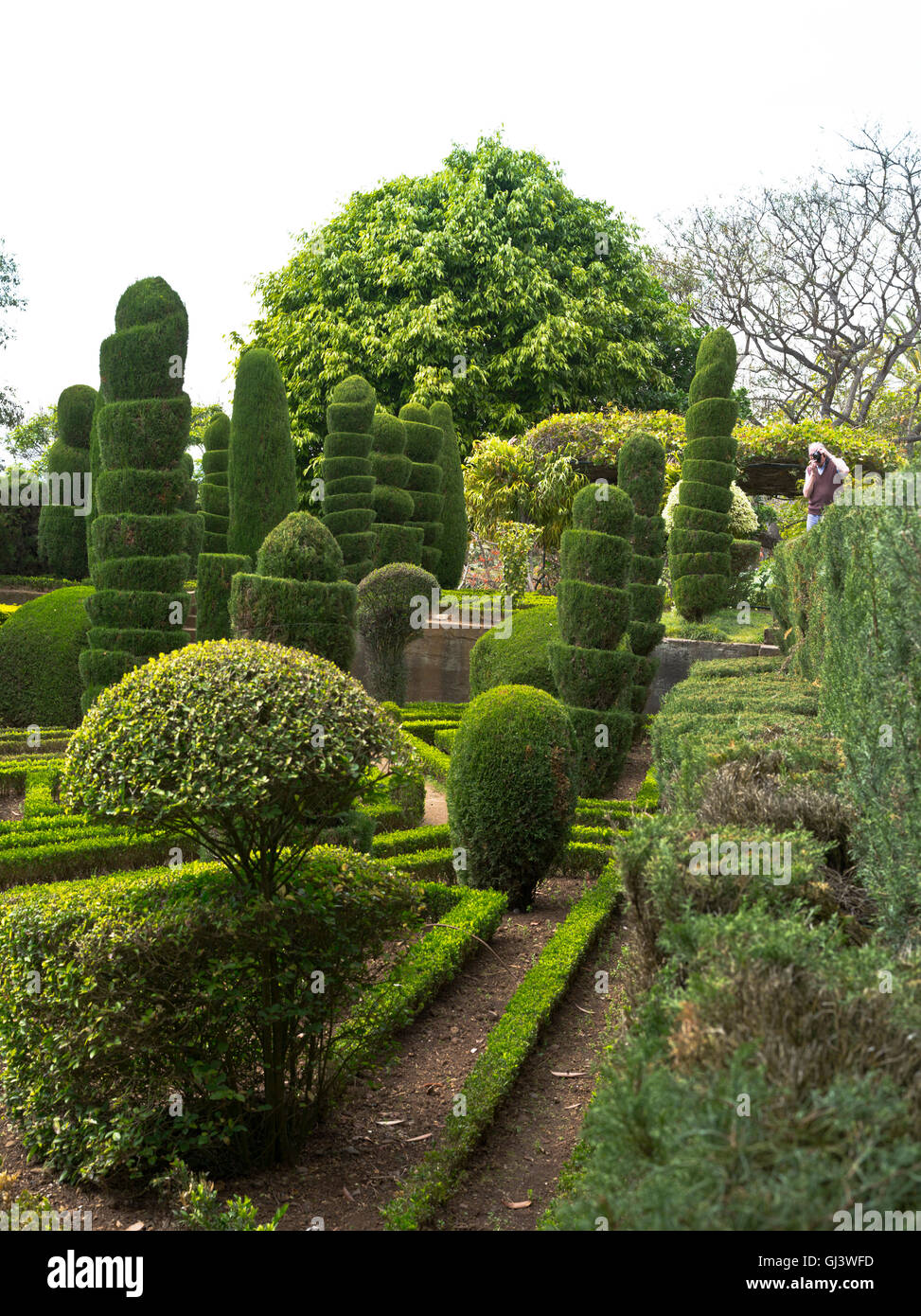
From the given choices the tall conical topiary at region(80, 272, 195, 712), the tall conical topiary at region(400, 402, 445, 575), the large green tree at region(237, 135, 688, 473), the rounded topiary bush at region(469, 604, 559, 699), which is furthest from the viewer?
the large green tree at region(237, 135, 688, 473)

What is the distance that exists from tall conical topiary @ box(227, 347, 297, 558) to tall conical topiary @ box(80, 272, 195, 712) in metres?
3.66

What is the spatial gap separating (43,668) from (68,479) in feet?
30.8

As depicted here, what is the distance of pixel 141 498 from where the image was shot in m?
11.7

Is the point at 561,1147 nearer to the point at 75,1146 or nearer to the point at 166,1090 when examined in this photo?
the point at 166,1090

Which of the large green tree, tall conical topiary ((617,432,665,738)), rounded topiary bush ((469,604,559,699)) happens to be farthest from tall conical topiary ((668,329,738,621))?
the large green tree

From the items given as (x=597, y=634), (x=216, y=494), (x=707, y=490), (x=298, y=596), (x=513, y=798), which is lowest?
(x=513, y=798)

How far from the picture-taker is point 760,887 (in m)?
3.36

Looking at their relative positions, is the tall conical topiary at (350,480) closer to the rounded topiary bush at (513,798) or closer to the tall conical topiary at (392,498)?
the tall conical topiary at (392,498)

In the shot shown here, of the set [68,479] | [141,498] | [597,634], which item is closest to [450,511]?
[68,479]

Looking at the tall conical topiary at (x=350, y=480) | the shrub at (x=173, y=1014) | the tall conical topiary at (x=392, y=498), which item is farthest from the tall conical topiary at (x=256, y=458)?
the shrub at (x=173, y=1014)

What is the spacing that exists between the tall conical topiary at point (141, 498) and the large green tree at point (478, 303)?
16.7 metres

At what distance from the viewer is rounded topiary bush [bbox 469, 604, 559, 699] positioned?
12.5 metres

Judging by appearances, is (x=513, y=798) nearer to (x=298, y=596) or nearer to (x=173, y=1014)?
(x=298, y=596)

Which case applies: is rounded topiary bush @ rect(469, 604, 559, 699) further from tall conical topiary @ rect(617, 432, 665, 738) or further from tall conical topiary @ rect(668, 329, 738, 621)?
tall conical topiary @ rect(668, 329, 738, 621)
